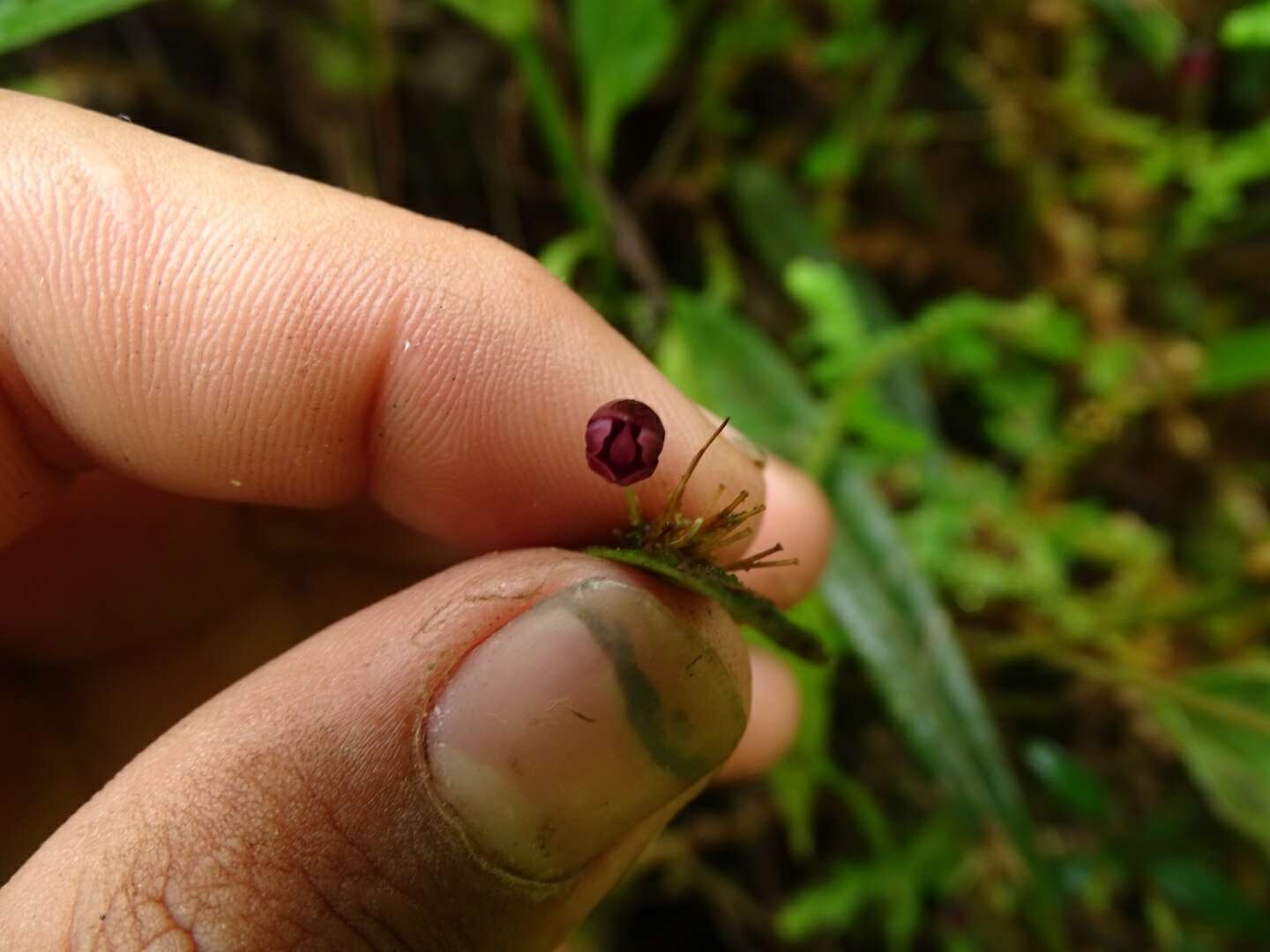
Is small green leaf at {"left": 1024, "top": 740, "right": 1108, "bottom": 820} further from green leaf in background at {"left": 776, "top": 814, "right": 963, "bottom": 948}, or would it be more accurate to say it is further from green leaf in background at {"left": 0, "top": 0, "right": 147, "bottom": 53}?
green leaf in background at {"left": 0, "top": 0, "right": 147, "bottom": 53}

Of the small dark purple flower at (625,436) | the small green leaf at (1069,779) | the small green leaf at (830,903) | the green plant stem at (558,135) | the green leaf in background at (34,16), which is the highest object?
the green leaf in background at (34,16)

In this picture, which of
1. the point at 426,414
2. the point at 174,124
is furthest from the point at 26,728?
the point at 174,124

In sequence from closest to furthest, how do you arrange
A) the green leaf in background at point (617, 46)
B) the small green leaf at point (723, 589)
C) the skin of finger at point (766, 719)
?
1. the small green leaf at point (723, 589)
2. the skin of finger at point (766, 719)
3. the green leaf in background at point (617, 46)

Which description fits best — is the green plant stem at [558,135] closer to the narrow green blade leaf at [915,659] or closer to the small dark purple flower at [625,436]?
the narrow green blade leaf at [915,659]

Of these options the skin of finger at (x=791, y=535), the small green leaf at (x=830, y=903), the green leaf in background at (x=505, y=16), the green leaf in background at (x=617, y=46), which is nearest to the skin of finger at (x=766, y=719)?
the skin of finger at (x=791, y=535)

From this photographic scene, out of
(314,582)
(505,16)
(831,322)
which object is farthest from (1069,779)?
(505,16)

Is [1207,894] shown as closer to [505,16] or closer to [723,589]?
[723,589]

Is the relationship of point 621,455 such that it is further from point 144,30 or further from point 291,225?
point 144,30
